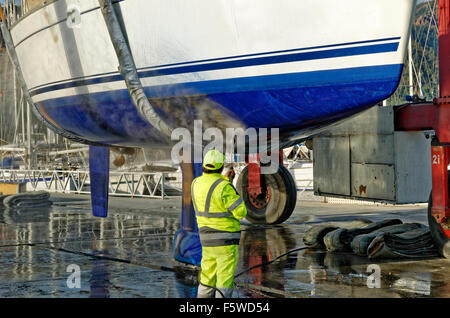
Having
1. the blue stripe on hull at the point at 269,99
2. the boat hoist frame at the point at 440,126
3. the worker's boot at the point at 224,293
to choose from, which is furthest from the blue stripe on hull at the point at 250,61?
the worker's boot at the point at 224,293

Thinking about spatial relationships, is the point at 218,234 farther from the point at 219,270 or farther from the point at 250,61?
the point at 250,61

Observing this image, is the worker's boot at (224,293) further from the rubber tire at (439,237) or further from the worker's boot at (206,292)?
the rubber tire at (439,237)

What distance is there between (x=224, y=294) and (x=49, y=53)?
469cm

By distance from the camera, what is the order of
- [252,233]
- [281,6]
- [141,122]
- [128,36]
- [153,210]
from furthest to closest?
[153,210] < [252,233] < [141,122] < [128,36] < [281,6]

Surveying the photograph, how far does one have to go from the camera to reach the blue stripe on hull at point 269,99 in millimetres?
6027

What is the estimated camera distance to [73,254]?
9.23 meters

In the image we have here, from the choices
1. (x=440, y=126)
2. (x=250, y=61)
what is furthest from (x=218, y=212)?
(x=440, y=126)

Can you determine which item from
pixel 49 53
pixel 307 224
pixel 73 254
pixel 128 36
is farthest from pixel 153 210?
pixel 128 36

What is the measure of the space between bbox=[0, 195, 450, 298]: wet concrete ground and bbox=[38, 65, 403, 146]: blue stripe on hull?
1.71 m

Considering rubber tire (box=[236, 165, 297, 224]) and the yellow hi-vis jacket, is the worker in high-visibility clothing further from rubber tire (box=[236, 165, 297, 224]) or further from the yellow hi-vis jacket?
rubber tire (box=[236, 165, 297, 224])

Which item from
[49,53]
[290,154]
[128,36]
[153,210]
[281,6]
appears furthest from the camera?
[290,154]

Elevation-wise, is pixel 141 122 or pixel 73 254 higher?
pixel 141 122
